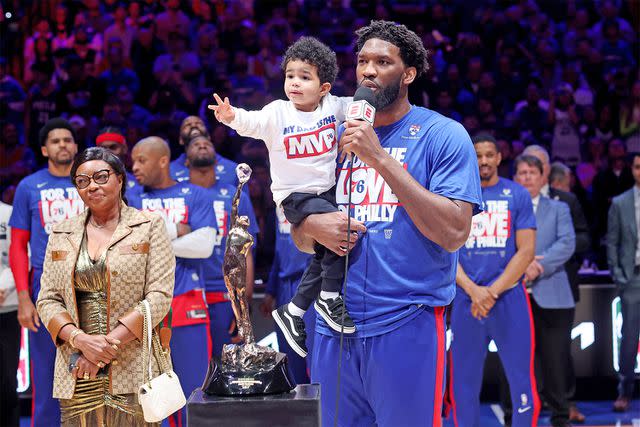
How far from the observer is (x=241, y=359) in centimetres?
280

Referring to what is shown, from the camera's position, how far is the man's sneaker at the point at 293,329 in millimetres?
3223

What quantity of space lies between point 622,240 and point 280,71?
401 cm

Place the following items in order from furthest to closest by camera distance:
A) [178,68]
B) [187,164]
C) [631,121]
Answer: [631,121]
[178,68]
[187,164]

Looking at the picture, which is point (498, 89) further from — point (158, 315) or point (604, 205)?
point (158, 315)

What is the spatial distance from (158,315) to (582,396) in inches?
187

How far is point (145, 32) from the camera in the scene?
391 inches

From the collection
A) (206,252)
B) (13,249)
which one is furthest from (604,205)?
(13,249)

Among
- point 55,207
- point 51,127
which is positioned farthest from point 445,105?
point 55,207

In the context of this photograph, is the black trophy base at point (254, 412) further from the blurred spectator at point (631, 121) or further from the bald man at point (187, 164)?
the blurred spectator at point (631, 121)

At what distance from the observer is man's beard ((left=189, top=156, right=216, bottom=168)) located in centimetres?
641

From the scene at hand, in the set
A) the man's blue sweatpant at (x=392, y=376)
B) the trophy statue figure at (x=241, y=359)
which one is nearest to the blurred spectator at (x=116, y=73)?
the trophy statue figure at (x=241, y=359)

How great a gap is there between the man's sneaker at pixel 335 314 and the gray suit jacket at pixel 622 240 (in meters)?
4.89

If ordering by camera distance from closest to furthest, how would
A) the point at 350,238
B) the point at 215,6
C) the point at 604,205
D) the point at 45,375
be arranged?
the point at 350,238
the point at 45,375
the point at 604,205
the point at 215,6

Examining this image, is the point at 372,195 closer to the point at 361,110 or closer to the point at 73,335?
the point at 361,110
